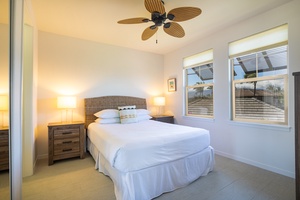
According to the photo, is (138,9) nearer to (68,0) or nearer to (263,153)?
(68,0)

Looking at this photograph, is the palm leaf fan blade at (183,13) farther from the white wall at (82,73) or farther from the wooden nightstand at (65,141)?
the wooden nightstand at (65,141)

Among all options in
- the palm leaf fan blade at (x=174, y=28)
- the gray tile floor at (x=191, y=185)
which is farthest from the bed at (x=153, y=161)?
the palm leaf fan blade at (x=174, y=28)

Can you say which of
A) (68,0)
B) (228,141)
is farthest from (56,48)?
(228,141)

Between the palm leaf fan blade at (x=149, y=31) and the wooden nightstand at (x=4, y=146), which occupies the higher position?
the palm leaf fan blade at (x=149, y=31)

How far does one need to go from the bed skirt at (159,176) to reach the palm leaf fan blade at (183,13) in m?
1.98

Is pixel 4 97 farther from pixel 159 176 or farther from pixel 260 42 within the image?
pixel 260 42

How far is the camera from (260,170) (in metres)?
2.58

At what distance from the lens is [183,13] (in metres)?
1.97

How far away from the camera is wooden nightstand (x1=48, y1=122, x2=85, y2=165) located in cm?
285

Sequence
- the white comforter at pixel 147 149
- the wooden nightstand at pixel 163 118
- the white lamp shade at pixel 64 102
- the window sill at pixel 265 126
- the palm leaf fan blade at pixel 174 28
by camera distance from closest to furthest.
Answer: the white comforter at pixel 147 149
the palm leaf fan blade at pixel 174 28
the window sill at pixel 265 126
the white lamp shade at pixel 64 102
the wooden nightstand at pixel 163 118

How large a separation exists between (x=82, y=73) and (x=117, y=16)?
5.44 ft

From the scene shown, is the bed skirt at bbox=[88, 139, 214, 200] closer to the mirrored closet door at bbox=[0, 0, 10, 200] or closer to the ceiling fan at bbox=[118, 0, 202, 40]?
the mirrored closet door at bbox=[0, 0, 10, 200]

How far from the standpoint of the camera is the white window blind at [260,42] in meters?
2.46

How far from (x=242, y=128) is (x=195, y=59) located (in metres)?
2.01
